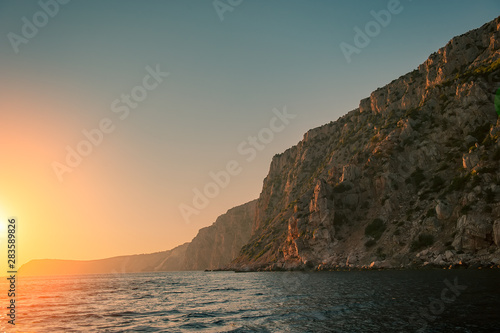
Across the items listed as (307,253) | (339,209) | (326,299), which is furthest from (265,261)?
(326,299)

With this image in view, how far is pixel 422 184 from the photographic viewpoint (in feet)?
333

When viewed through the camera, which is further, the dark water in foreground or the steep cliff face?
the steep cliff face

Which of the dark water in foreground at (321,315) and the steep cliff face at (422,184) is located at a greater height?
the steep cliff face at (422,184)

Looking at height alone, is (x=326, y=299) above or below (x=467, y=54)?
below

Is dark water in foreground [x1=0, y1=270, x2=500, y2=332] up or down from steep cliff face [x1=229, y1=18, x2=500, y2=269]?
down

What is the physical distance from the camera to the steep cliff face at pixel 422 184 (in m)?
76.0

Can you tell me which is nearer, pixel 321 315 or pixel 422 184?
pixel 321 315

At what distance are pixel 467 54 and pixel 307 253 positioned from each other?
93.0 meters

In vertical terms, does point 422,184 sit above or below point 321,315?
above

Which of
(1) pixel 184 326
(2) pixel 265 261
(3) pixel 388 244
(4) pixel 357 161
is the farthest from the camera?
(2) pixel 265 261

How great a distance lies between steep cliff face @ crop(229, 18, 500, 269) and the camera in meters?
76.0

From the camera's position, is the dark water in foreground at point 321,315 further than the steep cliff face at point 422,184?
No

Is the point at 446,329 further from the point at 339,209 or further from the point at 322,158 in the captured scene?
the point at 322,158

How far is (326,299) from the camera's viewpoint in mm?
38031
